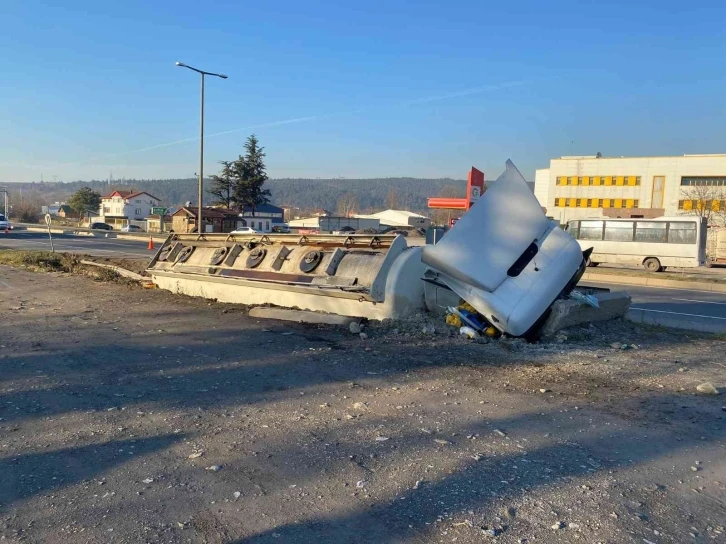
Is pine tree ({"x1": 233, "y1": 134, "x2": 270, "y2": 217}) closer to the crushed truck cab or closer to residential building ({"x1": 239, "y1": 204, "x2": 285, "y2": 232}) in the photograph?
residential building ({"x1": 239, "y1": 204, "x2": 285, "y2": 232})

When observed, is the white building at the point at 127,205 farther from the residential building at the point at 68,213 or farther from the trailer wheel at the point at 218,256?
Answer: the trailer wheel at the point at 218,256

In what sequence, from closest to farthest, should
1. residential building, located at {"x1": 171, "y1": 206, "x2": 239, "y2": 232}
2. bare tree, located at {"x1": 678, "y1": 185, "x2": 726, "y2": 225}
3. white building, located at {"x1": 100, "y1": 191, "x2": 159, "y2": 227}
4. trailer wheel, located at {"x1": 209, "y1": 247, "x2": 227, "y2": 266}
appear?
1. trailer wheel, located at {"x1": 209, "y1": 247, "x2": 227, "y2": 266}
2. bare tree, located at {"x1": 678, "y1": 185, "x2": 726, "y2": 225}
3. residential building, located at {"x1": 171, "y1": 206, "x2": 239, "y2": 232}
4. white building, located at {"x1": 100, "y1": 191, "x2": 159, "y2": 227}

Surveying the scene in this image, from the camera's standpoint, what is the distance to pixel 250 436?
174 inches

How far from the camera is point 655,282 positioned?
20.6 m

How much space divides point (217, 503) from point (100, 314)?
24.6 feet

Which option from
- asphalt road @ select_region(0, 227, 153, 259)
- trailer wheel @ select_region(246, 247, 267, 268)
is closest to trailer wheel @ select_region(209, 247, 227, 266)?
trailer wheel @ select_region(246, 247, 267, 268)

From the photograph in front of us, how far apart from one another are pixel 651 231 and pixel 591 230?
276cm

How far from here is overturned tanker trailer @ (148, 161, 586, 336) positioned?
7.67 m

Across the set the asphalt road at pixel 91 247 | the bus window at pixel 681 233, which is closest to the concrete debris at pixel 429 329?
the asphalt road at pixel 91 247

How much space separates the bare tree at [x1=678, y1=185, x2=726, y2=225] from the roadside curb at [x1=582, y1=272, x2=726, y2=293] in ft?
109

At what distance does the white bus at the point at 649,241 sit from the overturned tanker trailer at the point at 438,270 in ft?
59.1

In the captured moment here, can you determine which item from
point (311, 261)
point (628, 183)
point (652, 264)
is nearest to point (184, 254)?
point (311, 261)

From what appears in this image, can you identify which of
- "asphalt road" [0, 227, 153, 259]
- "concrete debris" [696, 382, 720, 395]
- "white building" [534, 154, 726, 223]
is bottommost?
"asphalt road" [0, 227, 153, 259]

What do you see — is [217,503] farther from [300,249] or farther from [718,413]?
[300,249]
